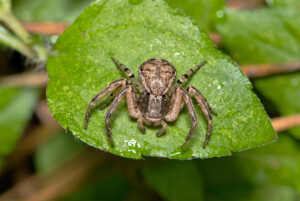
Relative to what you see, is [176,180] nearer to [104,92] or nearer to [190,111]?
[190,111]

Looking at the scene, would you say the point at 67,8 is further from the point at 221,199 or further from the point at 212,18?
the point at 221,199

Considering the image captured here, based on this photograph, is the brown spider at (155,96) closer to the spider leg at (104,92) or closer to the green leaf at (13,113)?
the spider leg at (104,92)

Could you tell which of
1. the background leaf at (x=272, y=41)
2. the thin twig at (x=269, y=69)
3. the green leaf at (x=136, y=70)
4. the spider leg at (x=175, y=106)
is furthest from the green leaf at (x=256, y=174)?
the green leaf at (x=136, y=70)

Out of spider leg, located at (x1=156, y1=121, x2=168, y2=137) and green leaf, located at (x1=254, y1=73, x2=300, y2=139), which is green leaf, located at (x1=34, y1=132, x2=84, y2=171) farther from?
green leaf, located at (x1=254, y1=73, x2=300, y2=139)

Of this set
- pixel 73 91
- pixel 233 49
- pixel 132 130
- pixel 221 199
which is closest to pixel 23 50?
pixel 73 91

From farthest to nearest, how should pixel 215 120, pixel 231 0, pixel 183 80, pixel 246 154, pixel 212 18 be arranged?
pixel 231 0, pixel 246 154, pixel 212 18, pixel 183 80, pixel 215 120

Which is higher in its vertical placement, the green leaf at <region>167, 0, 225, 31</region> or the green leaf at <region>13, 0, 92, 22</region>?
the green leaf at <region>13, 0, 92, 22</region>

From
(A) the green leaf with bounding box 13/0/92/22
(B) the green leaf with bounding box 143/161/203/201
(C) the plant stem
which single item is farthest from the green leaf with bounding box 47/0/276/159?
(A) the green leaf with bounding box 13/0/92/22
